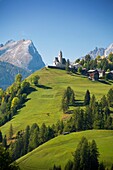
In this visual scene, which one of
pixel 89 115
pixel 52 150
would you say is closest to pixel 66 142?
pixel 52 150

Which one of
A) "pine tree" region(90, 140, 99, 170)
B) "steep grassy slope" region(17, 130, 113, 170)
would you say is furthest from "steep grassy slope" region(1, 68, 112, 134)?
"pine tree" region(90, 140, 99, 170)

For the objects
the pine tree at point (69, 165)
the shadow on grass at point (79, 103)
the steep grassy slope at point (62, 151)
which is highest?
the shadow on grass at point (79, 103)

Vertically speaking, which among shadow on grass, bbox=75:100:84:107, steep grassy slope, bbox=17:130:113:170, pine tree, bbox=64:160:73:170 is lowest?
pine tree, bbox=64:160:73:170

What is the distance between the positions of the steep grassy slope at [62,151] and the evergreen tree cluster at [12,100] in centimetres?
5465

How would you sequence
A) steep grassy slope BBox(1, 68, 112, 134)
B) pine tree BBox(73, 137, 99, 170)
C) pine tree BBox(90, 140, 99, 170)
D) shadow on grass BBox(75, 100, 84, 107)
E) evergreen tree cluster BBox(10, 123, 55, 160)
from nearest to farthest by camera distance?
pine tree BBox(90, 140, 99, 170) < pine tree BBox(73, 137, 99, 170) < evergreen tree cluster BBox(10, 123, 55, 160) < steep grassy slope BBox(1, 68, 112, 134) < shadow on grass BBox(75, 100, 84, 107)

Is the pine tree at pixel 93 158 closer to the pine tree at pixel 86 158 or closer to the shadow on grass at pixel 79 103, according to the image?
the pine tree at pixel 86 158

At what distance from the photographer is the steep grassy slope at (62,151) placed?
7625 centimetres

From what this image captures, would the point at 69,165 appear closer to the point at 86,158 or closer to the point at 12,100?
the point at 86,158

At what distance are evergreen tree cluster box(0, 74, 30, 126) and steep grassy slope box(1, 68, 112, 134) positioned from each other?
3415 millimetres

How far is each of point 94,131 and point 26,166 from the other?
26379 millimetres

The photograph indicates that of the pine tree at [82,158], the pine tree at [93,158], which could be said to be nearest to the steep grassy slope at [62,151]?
the pine tree at [93,158]

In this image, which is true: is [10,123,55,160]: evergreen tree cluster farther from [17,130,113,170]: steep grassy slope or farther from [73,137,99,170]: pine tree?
[73,137,99,170]: pine tree

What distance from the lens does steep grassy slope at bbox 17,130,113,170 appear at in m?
76.2

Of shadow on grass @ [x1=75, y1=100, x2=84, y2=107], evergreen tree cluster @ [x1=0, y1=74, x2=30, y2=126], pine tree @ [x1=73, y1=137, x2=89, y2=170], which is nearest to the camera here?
pine tree @ [x1=73, y1=137, x2=89, y2=170]
